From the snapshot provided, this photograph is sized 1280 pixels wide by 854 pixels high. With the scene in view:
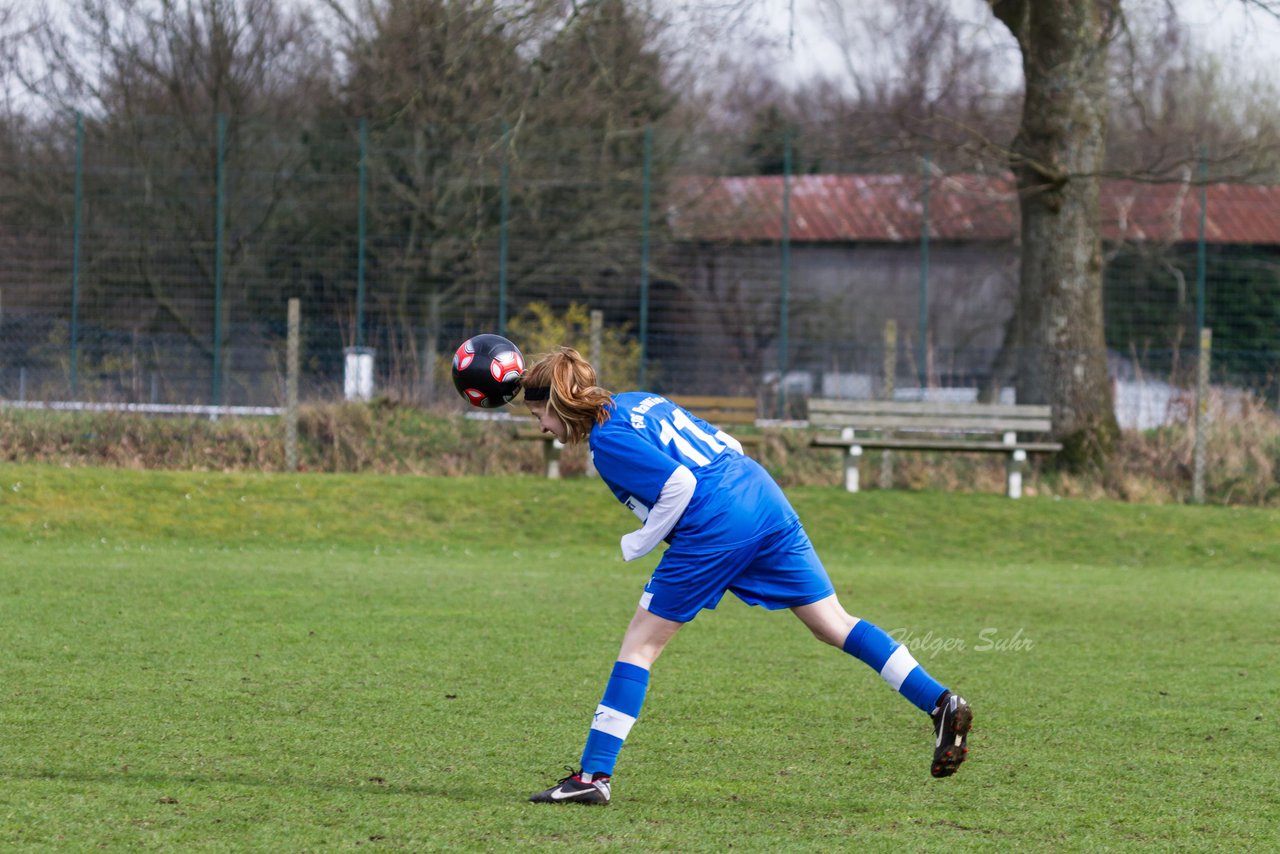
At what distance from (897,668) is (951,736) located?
347mm

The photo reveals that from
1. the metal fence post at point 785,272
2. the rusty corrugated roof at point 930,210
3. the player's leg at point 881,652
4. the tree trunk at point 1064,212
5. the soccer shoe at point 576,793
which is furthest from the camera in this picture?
the rusty corrugated roof at point 930,210

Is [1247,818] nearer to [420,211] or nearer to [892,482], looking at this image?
[892,482]

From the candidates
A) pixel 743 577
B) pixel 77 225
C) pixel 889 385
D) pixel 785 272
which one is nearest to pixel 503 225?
pixel 785 272

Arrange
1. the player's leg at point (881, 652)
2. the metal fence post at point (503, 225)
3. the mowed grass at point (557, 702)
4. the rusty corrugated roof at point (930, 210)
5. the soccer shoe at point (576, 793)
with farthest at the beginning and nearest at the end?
the rusty corrugated roof at point (930, 210) < the metal fence post at point (503, 225) < the player's leg at point (881, 652) < the soccer shoe at point (576, 793) < the mowed grass at point (557, 702)

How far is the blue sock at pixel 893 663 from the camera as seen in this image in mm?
5176

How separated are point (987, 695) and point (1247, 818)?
2.30m

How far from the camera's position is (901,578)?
12383 mm

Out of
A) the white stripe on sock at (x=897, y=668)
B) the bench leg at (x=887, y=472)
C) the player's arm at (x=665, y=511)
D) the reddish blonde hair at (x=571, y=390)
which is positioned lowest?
the bench leg at (x=887, y=472)

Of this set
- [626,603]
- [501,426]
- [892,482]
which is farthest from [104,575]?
[892,482]

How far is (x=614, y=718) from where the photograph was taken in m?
5.02

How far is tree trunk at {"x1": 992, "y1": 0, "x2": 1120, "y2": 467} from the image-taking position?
18453 millimetres

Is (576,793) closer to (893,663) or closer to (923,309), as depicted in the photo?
(893,663)

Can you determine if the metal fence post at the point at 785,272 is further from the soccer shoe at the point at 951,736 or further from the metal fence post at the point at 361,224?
the soccer shoe at the point at 951,736

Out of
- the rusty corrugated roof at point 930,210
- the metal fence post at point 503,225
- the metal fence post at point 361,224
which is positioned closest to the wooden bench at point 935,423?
the metal fence post at point 503,225
